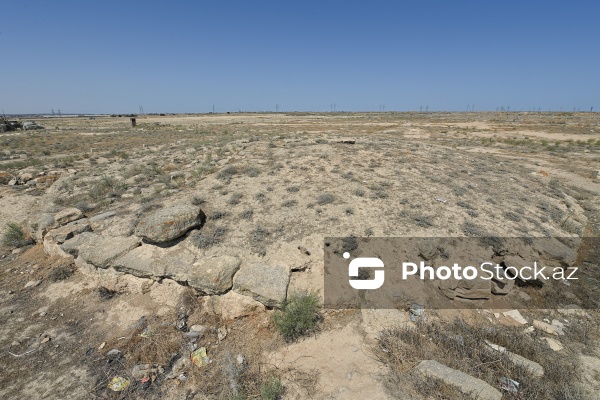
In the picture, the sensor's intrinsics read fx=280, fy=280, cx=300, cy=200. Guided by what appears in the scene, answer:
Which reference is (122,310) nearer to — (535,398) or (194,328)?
(194,328)

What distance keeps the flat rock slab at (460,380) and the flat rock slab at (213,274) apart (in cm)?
399

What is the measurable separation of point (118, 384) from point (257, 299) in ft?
8.55

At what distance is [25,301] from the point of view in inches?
250

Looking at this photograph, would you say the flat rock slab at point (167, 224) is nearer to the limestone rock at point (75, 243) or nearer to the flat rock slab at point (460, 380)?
the limestone rock at point (75, 243)

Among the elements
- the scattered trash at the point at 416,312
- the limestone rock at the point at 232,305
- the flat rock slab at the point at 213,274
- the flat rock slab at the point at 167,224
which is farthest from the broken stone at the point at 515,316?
the flat rock slab at the point at 167,224

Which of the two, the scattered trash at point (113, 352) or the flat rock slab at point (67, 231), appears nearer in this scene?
the scattered trash at point (113, 352)

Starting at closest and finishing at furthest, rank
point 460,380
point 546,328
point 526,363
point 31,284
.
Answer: point 460,380 < point 526,363 < point 546,328 < point 31,284

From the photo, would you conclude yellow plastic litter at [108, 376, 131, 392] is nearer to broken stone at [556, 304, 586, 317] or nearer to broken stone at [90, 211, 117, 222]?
broken stone at [90, 211, 117, 222]

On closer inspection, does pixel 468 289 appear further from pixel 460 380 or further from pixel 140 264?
pixel 140 264

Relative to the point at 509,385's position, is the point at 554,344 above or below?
below

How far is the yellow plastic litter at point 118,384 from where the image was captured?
4434 millimetres

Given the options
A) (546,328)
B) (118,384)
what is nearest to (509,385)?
(546,328)

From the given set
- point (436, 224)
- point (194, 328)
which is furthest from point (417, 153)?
point (194, 328)

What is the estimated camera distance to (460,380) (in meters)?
4.01
